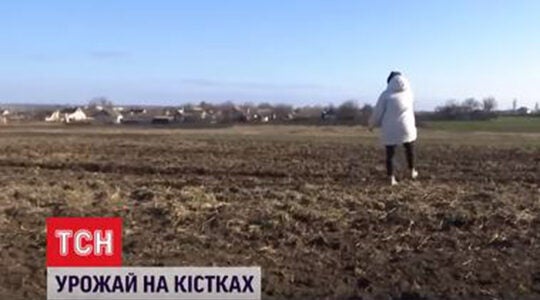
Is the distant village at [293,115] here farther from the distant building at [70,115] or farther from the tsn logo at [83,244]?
the tsn logo at [83,244]

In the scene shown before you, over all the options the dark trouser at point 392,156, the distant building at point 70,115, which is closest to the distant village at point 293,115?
the distant building at point 70,115

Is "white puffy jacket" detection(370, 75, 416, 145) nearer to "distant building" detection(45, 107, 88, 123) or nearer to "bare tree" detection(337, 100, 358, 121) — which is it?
"bare tree" detection(337, 100, 358, 121)

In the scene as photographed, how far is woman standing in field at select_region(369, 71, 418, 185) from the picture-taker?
1280 cm

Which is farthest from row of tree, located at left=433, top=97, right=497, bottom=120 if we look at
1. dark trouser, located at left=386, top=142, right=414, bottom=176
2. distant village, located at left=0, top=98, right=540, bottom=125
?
dark trouser, located at left=386, top=142, right=414, bottom=176

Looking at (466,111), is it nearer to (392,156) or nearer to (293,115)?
(293,115)

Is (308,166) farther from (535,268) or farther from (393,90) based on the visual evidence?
(535,268)

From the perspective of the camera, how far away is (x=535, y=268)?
7.44m

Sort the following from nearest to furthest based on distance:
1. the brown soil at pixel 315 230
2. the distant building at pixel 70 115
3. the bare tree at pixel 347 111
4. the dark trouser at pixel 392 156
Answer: the brown soil at pixel 315 230 → the dark trouser at pixel 392 156 → the bare tree at pixel 347 111 → the distant building at pixel 70 115

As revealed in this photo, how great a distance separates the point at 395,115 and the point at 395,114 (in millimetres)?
17

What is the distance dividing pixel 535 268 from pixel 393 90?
5.80m

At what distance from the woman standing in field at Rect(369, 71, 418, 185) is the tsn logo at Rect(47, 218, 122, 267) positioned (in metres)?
6.53

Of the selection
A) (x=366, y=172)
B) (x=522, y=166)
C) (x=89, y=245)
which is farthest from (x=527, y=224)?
(x=522, y=166)

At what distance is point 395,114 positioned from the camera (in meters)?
12.8

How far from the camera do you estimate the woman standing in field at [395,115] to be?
1280 centimetres
